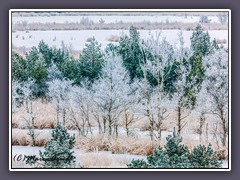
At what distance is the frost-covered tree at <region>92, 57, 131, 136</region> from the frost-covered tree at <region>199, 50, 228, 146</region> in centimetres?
59

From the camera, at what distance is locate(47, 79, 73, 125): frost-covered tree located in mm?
3332

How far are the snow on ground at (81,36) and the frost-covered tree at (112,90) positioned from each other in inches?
7.4

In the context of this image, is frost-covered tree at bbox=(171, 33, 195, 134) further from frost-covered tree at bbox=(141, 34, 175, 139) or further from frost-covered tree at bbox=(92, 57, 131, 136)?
frost-covered tree at bbox=(92, 57, 131, 136)

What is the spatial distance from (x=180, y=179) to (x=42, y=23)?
157cm

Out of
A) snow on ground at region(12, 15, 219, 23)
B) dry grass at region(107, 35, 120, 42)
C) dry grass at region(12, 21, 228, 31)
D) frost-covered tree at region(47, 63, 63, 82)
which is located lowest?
frost-covered tree at region(47, 63, 63, 82)

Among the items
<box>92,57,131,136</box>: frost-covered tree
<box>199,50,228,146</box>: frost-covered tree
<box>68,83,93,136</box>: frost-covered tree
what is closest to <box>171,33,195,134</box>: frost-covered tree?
<box>199,50,228,146</box>: frost-covered tree

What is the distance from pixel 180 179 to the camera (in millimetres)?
3369

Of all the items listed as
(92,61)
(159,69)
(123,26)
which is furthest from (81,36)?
(159,69)

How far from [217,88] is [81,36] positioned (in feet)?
3.60

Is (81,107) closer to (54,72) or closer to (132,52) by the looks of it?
(54,72)

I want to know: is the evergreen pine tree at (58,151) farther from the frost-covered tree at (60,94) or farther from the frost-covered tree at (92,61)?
the frost-covered tree at (92,61)

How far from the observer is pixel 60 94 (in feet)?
11.0

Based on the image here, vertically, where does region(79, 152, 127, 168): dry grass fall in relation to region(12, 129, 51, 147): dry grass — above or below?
below

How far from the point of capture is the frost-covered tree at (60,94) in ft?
10.9
